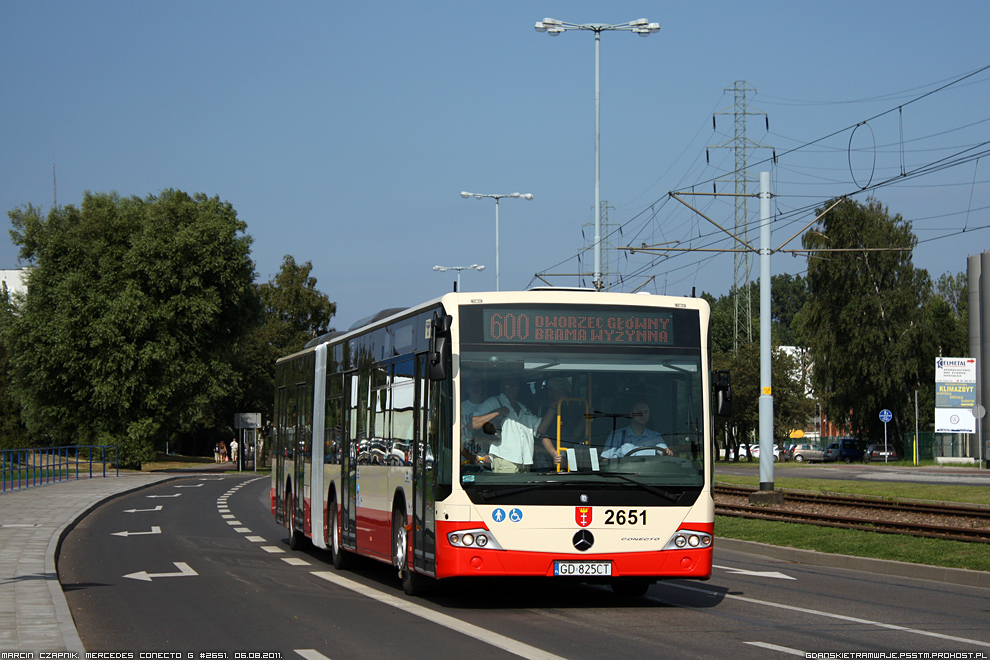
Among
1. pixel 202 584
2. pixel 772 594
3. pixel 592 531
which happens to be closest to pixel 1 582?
pixel 202 584

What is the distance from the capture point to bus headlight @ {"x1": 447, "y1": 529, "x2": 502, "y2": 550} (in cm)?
1106

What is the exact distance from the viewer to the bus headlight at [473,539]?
11062 millimetres

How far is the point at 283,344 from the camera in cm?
8862

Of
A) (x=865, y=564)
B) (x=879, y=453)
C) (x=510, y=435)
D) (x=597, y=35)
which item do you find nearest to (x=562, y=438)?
(x=510, y=435)

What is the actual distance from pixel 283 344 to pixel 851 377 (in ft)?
130

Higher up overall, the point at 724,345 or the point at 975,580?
the point at 724,345

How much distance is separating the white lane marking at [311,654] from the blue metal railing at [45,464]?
2907cm

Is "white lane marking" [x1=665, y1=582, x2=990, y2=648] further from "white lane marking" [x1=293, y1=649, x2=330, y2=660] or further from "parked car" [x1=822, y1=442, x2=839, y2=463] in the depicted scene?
"parked car" [x1=822, y1=442, x2=839, y2=463]

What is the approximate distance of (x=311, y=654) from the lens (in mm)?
8695

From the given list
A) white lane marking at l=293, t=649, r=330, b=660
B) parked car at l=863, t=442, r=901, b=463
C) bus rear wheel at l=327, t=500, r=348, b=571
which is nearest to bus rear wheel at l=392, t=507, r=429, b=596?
bus rear wheel at l=327, t=500, r=348, b=571

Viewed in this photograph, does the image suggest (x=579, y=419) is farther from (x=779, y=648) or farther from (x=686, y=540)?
(x=779, y=648)

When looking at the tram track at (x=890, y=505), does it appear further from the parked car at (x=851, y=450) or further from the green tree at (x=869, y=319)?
the parked car at (x=851, y=450)

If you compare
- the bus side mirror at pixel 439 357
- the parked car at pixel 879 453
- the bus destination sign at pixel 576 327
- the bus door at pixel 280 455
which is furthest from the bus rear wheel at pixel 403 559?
the parked car at pixel 879 453

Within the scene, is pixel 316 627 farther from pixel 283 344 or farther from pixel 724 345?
pixel 724 345
